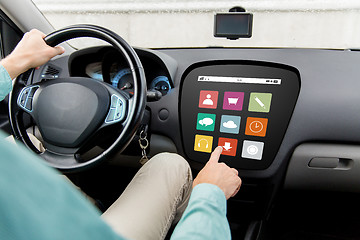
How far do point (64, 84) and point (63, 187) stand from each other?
2.32ft

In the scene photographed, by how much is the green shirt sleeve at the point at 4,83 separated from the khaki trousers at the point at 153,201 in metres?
0.38

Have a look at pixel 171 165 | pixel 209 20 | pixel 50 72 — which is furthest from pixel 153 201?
pixel 209 20

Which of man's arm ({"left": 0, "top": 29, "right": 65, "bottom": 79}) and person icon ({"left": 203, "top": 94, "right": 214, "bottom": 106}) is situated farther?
person icon ({"left": 203, "top": 94, "right": 214, "bottom": 106})

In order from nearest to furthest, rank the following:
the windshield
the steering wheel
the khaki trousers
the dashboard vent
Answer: the khaki trousers < the steering wheel < the dashboard vent < the windshield

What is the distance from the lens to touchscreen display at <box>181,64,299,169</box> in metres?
1.12

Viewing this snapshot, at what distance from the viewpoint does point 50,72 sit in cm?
129

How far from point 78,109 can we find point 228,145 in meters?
0.51

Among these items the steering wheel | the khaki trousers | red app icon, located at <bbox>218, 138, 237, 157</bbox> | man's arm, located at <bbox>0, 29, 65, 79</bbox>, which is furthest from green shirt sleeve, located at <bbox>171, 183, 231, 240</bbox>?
man's arm, located at <bbox>0, 29, 65, 79</bbox>

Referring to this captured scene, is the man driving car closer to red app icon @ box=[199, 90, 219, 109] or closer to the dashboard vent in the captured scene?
red app icon @ box=[199, 90, 219, 109]

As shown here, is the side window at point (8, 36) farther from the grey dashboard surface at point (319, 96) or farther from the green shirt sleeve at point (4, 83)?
the grey dashboard surface at point (319, 96)

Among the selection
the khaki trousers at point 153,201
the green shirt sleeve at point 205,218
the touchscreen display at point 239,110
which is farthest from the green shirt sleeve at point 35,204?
Result: the touchscreen display at point 239,110

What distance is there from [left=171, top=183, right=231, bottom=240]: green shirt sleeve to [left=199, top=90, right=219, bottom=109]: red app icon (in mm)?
526

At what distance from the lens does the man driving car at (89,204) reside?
27 cm

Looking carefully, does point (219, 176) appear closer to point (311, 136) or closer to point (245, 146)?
point (245, 146)
